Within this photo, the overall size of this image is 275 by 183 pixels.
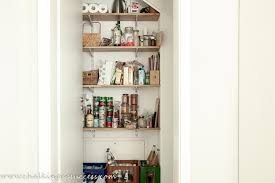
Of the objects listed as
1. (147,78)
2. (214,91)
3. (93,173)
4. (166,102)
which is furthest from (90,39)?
(214,91)

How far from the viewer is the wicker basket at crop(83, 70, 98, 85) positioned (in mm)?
3004

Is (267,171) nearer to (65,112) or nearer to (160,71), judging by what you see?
(65,112)

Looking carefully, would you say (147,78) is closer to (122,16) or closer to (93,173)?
(122,16)

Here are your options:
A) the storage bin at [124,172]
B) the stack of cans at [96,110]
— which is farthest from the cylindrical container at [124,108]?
the storage bin at [124,172]

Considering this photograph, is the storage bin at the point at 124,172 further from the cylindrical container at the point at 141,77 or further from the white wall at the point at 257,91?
the white wall at the point at 257,91

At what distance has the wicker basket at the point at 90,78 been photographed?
118 inches

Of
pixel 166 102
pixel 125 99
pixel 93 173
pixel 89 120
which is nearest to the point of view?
pixel 166 102

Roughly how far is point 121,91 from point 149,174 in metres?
1.01

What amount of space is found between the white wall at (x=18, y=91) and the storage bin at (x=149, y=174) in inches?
66.6

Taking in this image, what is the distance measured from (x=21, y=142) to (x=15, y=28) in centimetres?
58

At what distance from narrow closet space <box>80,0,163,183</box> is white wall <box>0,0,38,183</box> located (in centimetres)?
158

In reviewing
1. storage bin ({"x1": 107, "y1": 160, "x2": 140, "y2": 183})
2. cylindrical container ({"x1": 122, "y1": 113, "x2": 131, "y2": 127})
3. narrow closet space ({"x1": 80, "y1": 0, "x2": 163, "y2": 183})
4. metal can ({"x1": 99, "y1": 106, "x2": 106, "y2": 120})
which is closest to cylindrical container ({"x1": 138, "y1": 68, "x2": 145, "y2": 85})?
narrow closet space ({"x1": 80, "y1": 0, "x2": 163, "y2": 183})

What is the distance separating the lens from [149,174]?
2.90m

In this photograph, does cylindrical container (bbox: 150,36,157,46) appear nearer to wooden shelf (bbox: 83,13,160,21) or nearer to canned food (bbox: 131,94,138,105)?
wooden shelf (bbox: 83,13,160,21)
